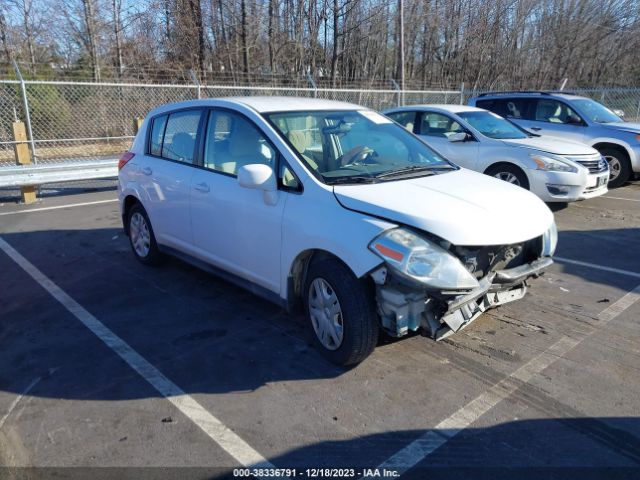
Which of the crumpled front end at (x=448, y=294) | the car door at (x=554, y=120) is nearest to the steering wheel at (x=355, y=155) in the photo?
the crumpled front end at (x=448, y=294)

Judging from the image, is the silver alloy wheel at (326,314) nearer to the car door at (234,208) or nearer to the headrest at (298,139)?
the car door at (234,208)

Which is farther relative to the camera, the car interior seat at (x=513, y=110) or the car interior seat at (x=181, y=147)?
the car interior seat at (x=513, y=110)

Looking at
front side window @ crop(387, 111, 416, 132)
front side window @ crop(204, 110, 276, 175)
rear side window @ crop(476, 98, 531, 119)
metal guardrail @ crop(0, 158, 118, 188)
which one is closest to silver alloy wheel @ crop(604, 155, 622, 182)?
rear side window @ crop(476, 98, 531, 119)

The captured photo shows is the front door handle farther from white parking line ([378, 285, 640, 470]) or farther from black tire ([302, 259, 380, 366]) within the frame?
white parking line ([378, 285, 640, 470])

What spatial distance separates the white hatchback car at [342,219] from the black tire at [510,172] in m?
3.75

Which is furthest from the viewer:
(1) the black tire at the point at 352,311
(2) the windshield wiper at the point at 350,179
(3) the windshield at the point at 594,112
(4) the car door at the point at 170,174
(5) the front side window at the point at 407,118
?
(3) the windshield at the point at 594,112

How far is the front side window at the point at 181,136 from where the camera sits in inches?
192

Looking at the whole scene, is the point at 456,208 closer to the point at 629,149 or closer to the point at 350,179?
the point at 350,179

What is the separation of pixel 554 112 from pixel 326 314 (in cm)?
926

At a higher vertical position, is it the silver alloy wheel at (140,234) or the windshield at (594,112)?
the windshield at (594,112)

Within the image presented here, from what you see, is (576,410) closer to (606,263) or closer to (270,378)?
(270,378)

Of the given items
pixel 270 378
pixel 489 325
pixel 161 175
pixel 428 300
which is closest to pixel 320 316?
pixel 270 378

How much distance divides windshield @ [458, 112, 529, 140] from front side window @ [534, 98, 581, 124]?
2201mm

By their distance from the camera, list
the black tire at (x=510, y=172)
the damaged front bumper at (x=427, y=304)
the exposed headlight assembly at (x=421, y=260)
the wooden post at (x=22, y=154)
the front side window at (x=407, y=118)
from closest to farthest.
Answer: the exposed headlight assembly at (x=421, y=260)
the damaged front bumper at (x=427, y=304)
the black tire at (x=510, y=172)
the front side window at (x=407, y=118)
the wooden post at (x=22, y=154)
